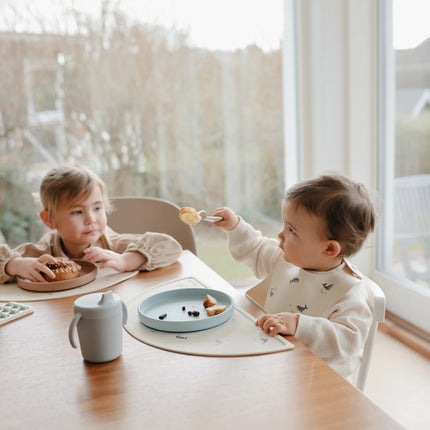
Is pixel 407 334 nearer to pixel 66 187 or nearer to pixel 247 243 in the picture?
pixel 247 243

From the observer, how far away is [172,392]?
800 millimetres

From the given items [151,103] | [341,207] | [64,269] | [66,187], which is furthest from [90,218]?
[151,103]

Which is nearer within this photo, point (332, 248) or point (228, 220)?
point (332, 248)

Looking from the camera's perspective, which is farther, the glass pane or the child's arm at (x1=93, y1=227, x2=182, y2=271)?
Result: the glass pane

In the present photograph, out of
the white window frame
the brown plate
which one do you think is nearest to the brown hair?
the brown plate

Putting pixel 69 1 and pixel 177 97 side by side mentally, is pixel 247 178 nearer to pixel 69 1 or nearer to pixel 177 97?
pixel 177 97

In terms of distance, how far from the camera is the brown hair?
1.16 meters

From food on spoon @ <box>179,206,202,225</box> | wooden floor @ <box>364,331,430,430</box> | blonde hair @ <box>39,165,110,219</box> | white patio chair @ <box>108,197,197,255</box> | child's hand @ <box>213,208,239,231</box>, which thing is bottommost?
wooden floor @ <box>364,331,430,430</box>

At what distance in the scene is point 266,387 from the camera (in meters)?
0.80

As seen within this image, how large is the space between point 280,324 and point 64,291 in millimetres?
656

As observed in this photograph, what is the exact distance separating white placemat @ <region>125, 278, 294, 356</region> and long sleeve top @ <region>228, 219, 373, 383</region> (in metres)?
0.08

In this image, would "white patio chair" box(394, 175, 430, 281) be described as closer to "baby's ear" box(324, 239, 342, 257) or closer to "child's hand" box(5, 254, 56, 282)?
"baby's ear" box(324, 239, 342, 257)

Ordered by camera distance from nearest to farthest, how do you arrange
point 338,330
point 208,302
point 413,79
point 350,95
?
point 338,330 < point 208,302 < point 413,79 < point 350,95

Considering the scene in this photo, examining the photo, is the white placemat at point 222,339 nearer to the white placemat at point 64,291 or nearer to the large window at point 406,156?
the white placemat at point 64,291
